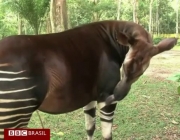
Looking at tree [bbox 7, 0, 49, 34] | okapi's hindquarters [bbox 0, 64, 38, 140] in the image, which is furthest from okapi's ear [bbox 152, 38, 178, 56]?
tree [bbox 7, 0, 49, 34]

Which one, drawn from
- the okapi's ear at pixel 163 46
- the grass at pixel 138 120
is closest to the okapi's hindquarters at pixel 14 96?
the okapi's ear at pixel 163 46

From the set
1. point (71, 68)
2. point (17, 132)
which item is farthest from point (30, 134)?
point (71, 68)

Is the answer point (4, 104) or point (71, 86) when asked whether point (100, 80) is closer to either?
point (71, 86)

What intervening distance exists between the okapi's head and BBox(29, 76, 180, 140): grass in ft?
4.55

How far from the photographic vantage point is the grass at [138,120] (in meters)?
4.01

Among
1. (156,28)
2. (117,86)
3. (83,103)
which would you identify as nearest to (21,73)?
(83,103)

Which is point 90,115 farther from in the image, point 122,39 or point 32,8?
point 32,8

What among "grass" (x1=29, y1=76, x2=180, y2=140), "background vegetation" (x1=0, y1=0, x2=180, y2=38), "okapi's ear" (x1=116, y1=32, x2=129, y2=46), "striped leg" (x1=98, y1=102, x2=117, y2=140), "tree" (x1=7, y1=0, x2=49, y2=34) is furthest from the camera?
"tree" (x1=7, y1=0, x2=49, y2=34)

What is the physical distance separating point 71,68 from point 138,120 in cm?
255

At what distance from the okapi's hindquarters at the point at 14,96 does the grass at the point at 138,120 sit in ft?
5.07

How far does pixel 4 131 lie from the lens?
208 centimetres

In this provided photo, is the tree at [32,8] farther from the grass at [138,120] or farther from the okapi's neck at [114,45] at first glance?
the okapi's neck at [114,45]

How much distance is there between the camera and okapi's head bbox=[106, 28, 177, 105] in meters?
2.59

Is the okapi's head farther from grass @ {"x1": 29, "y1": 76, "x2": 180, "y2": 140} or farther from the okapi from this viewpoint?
grass @ {"x1": 29, "y1": 76, "x2": 180, "y2": 140}
